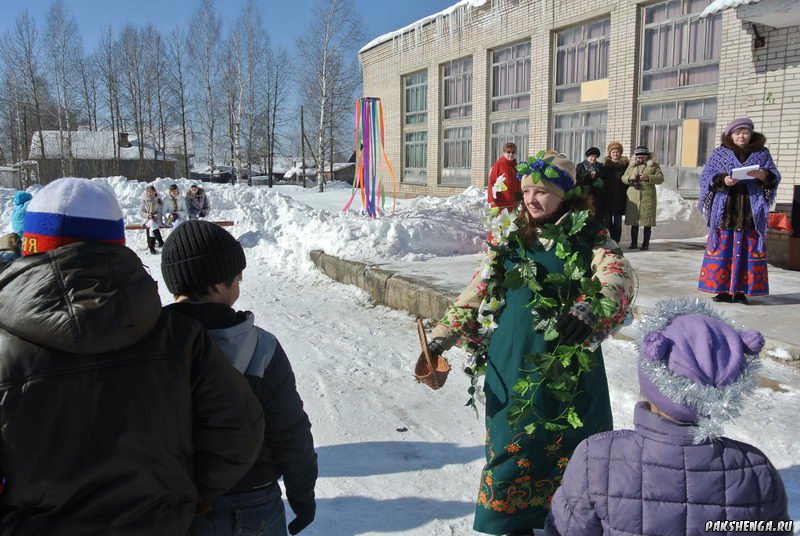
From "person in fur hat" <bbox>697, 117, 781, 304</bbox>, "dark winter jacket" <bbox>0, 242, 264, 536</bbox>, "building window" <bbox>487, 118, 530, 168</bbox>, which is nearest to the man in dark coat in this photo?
"dark winter jacket" <bbox>0, 242, 264, 536</bbox>

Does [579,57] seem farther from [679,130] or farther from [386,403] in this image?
[386,403]

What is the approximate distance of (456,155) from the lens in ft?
71.9

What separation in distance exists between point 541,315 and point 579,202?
0.54 m

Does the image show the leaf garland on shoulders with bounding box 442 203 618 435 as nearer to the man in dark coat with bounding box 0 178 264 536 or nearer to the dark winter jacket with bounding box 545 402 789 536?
the dark winter jacket with bounding box 545 402 789 536

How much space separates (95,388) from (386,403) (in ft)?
11.7

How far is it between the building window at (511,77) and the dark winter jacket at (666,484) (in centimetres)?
1744

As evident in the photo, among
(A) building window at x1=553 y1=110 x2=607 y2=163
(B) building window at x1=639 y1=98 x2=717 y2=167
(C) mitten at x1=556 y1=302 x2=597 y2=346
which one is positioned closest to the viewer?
(C) mitten at x1=556 y1=302 x2=597 y2=346

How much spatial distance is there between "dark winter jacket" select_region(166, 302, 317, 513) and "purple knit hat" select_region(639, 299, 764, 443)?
3.30ft

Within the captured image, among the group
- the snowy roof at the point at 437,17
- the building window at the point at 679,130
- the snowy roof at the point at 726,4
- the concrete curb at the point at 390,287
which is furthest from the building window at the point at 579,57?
the concrete curb at the point at 390,287

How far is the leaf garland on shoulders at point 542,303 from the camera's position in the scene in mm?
2447

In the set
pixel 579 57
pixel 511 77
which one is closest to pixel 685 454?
pixel 579 57

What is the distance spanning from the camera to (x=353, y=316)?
294 inches

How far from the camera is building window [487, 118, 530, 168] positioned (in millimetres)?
18439

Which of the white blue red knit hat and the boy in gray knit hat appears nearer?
the white blue red knit hat
